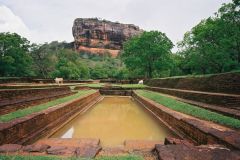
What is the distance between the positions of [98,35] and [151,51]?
8246cm

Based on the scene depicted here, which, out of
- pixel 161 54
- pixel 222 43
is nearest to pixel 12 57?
pixel 161 54

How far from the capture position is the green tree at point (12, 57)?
31.1 metres

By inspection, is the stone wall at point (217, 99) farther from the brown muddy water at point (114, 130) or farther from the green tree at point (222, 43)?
the green tree at point (222, 43)

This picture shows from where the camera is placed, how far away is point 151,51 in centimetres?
3016

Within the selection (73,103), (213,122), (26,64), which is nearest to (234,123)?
(213,122)

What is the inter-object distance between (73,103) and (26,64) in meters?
28.6

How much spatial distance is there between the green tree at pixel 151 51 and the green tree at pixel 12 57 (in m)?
17.7

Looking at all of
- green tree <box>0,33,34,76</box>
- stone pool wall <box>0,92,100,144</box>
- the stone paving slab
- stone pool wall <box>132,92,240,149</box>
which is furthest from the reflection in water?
green tree <box>0,33,34,76</box>

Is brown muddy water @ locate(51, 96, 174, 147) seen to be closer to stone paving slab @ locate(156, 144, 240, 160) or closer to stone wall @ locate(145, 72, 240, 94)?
stone paving slab @ locate(156, 144, 240, 160)

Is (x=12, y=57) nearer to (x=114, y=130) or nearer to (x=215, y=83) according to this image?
(x=114, y=130)

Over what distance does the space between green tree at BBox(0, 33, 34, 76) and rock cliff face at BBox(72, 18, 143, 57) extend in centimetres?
6864

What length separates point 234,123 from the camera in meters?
4.76

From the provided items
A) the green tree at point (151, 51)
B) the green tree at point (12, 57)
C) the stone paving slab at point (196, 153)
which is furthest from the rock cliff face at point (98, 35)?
the stone paving slab at point (196, 153)

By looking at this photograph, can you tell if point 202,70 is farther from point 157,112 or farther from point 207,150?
point 207,150
